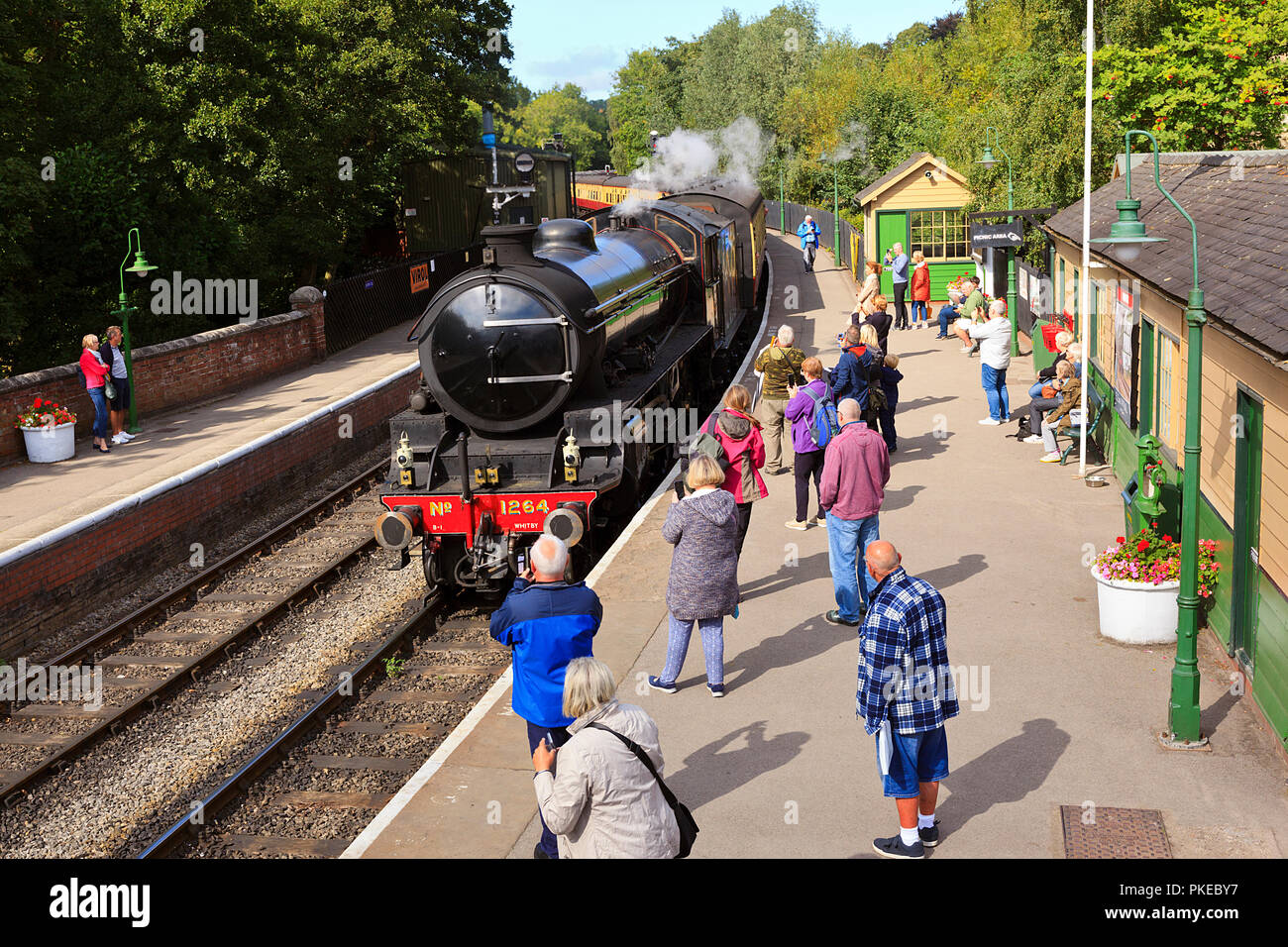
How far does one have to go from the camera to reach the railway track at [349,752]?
25.2 ft

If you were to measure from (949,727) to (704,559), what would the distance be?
1896 millimetres

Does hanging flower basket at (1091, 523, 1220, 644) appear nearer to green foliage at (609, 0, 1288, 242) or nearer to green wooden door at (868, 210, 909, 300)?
green foliage at (609, 0, 1288, 242)

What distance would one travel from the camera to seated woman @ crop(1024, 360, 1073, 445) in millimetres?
14758

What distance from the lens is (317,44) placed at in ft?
86.8

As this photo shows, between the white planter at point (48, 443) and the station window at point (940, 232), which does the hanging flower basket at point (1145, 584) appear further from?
the station window at point (940, 232)

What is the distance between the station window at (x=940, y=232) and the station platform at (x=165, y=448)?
12325mm

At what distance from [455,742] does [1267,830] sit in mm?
4698

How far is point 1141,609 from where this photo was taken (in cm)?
877

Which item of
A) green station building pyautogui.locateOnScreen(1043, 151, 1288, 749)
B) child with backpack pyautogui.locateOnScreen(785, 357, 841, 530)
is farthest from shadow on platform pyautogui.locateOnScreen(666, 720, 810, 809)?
child with backpack pyautogui.locateOnScreen(785, 357, 841, 530)

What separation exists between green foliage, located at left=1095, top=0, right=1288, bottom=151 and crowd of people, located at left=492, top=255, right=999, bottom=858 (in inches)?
589

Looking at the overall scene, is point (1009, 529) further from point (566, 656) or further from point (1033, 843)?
point (566, 656)

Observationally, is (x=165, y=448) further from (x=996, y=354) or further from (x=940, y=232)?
(x=940, y=232)

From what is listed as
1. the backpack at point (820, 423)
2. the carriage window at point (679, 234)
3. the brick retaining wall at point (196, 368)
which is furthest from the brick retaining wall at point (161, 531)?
the backpack at point (820, 423)

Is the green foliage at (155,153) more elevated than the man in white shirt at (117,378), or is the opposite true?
the green foliage at (155,153)
